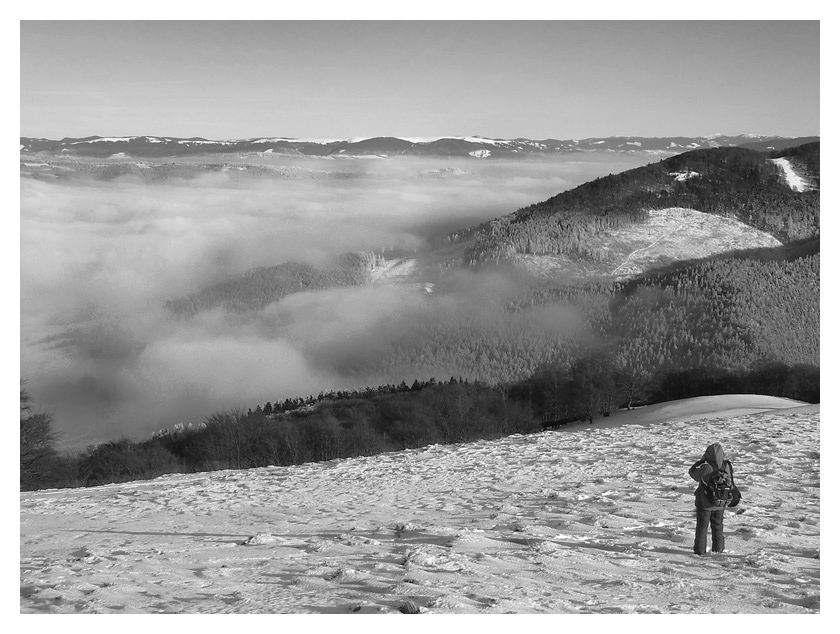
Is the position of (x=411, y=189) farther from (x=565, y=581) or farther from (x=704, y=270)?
(x=565, y=581)

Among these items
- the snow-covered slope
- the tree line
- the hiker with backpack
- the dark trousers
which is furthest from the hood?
the tree line

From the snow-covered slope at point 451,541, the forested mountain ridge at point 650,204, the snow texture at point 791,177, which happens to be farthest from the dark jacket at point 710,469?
the snow texture at point 791,177

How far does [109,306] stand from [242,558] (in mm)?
109727

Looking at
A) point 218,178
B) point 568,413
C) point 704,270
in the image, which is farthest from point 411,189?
point 568,413

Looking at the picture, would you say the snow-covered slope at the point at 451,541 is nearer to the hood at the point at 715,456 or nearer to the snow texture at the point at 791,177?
the hood at the point at 715,456

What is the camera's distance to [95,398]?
239 feet

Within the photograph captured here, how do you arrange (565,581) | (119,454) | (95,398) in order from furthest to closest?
(95,398), (119,454), (565,581)

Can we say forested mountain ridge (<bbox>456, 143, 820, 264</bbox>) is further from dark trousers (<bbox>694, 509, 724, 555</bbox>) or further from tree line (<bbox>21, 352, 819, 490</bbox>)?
dark trousers (<bbox>694, 509, 724, 555</bbox>)

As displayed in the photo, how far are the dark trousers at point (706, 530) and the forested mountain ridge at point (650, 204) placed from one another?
6917 cm

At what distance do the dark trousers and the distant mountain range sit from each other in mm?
42945

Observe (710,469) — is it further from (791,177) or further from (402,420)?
(791,177)

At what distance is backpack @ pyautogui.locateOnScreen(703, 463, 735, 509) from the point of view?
5.31 metres

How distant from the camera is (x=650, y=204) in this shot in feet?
255

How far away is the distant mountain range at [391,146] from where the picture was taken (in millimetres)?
48406
